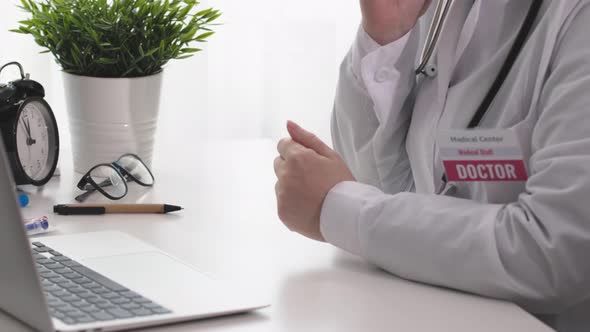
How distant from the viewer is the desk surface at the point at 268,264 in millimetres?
841

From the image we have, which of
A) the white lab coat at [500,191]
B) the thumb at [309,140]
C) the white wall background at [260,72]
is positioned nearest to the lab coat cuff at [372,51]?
the white lab coat at [500,191]

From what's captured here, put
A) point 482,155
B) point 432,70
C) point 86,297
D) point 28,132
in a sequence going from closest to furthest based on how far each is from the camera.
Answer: point 86,297, point 482,155, point 432,70, point 28,132

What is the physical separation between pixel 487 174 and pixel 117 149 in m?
0.68

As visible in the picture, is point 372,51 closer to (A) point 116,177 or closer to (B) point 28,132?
(A) point 116,177

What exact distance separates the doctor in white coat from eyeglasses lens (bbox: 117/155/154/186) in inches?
13.7

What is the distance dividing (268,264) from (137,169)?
0.47 m

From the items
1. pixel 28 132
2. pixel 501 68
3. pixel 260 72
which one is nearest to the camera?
pixel 501 68

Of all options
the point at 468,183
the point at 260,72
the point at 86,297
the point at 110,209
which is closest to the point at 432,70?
the point at 468,183

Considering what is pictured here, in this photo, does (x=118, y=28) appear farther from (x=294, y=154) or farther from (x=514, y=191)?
(x=514, y=191)

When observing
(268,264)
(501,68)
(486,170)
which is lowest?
(268,264)

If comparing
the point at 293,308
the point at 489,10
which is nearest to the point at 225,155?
the point at 489,10

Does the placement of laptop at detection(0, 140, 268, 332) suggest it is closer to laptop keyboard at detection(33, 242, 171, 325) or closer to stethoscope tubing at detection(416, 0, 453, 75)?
laptop keyboard at detection(33, 242, 171, 325)

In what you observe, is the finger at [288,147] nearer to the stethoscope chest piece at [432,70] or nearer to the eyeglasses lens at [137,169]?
the stethoscope chest piece at [432,70]

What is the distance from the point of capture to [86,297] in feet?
2.70
